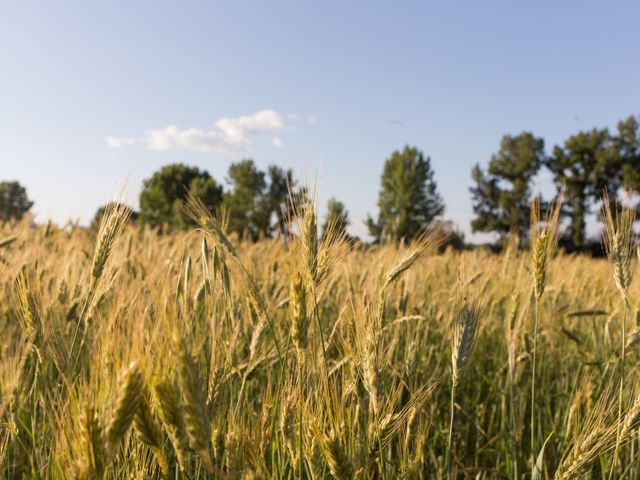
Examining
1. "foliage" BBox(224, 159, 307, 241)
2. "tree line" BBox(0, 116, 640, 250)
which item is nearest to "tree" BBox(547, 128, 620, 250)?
"tree line" BBox(0, 116, 640, 250)

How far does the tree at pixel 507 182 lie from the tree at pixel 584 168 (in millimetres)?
2409

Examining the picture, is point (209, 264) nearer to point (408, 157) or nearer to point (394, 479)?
point (394, 479)

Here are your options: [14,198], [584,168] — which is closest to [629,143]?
[584,168]

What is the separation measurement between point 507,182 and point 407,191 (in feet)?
33.4

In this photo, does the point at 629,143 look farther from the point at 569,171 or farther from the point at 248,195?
the point at 248,195

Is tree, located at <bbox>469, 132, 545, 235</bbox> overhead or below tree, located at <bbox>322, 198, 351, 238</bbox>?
overhead

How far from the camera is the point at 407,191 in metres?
49.9

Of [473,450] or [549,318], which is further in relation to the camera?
[549,318]

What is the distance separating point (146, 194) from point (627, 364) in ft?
178

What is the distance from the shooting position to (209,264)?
151cm

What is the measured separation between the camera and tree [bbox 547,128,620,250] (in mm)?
43281

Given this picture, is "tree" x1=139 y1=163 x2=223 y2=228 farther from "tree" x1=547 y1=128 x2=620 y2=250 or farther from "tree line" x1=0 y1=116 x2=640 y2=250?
"tree" x1=547 y1=128 x2=620 y2=250

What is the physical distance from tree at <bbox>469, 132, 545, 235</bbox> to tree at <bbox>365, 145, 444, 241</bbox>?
4291 mm

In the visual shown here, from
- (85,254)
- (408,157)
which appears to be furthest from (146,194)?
(85,254)
